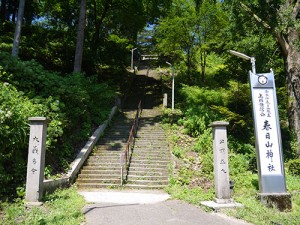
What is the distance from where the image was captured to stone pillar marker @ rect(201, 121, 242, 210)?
7832 mm

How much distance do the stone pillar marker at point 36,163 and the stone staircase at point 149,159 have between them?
3.77 m

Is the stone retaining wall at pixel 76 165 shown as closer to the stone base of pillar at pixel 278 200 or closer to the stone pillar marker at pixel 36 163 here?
the stone pillar marker at pixel 36 163

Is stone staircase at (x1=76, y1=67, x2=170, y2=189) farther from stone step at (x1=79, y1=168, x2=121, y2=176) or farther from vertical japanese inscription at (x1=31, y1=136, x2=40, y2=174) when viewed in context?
vertical japanese inscription at (x1=31, y1=136, x2=40, y2=174)

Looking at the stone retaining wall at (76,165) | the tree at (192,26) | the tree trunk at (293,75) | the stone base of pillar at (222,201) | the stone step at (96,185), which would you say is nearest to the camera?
the stone base of pillar at (222,201)

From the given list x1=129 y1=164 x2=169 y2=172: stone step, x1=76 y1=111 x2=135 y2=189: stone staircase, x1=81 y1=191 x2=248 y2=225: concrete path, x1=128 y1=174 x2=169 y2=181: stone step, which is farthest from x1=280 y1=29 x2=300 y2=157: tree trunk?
x1=76 y1=111 x2=135 y2=189: stone staircase

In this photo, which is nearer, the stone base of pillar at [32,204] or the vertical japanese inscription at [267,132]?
the stone base of pillar at [32,204]

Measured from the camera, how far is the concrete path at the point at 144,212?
6.46m

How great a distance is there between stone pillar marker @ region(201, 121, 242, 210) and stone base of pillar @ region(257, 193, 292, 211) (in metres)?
0.79

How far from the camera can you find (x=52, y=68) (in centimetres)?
2027

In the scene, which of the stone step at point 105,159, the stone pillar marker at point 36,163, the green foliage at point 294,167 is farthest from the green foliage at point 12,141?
the green foliage at point 294,167

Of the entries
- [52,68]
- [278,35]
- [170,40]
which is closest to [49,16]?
[52,68]

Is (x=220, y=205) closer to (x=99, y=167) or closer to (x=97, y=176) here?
(x=97, y=176)

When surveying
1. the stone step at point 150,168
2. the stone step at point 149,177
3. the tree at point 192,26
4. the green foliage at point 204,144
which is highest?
the tree at point 192,26

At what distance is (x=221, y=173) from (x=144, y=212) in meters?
2.55
